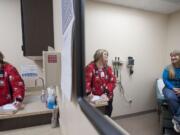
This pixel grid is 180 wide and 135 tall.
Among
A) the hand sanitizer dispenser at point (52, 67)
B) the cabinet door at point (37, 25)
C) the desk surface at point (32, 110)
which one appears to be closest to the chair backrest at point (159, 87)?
the hand sanitizer dispenser at point (52, 67)

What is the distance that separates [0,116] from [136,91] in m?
1.43

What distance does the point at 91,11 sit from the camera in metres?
0.49

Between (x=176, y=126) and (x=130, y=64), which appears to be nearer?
(x=176, y=126)

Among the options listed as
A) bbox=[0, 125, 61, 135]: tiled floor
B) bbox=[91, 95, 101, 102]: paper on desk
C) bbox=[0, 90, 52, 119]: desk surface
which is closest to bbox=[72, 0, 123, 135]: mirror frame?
bbox=[91, 95, 101, 102]: paper on desk

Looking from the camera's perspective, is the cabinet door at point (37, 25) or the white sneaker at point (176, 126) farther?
the cabinet door at point (37, 25)

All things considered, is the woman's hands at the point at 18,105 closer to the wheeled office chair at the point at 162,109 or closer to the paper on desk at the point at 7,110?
the paper on desk at the point at 7,110

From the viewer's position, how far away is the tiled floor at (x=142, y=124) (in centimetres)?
37

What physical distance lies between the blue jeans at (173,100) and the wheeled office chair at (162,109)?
12 millimetres

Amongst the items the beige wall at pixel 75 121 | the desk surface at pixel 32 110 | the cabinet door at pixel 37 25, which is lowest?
the desk surface at pixel 32 110

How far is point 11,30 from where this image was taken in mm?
2365

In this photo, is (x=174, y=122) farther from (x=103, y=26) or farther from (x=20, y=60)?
(x=20, y=60)

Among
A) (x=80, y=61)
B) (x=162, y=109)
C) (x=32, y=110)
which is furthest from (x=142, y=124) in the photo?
Result: (x=32, y=110)

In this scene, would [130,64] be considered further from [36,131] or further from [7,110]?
[7,110]

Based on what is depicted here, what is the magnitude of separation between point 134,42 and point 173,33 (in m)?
0.10
